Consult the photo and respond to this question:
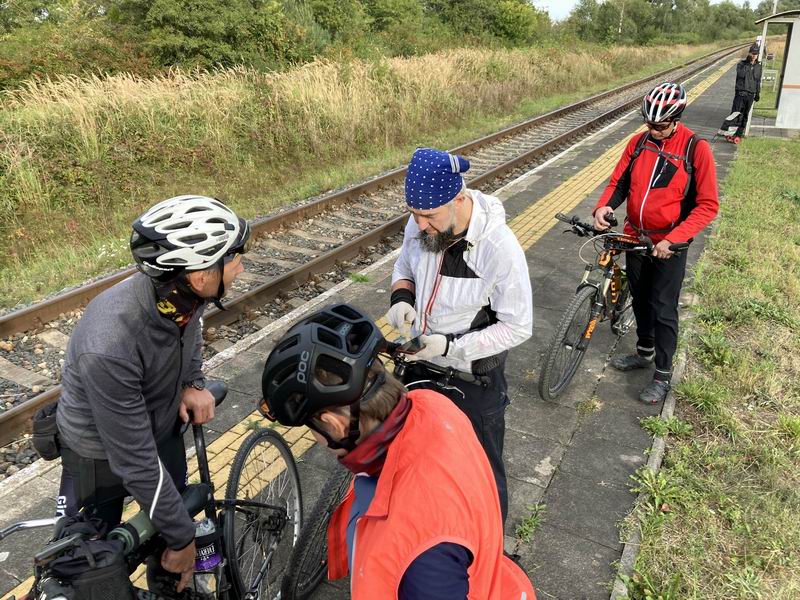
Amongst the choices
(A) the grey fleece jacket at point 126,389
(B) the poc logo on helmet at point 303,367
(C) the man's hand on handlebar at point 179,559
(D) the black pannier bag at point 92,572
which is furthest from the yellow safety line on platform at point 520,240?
(B) the poc logo on helmet at point 303,367

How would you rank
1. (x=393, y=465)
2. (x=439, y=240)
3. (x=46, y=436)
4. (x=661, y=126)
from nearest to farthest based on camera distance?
(x=393, y=465) < (x=46, y=436) < (x=439, y=240) < (x=661, y=126)

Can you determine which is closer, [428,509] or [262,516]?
[428,509]

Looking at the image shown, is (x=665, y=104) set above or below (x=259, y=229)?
above

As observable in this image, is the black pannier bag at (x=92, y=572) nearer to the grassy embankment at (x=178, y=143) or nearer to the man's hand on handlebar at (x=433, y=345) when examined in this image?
the man's hand on handlebar at (x=433, y=345)

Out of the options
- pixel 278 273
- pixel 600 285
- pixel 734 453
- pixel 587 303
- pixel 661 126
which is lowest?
pixel 734 453

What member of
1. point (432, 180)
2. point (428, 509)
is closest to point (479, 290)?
point (432, 180)

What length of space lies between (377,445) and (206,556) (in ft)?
4.59

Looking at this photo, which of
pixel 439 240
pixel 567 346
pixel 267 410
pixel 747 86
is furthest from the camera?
pixel 747 86

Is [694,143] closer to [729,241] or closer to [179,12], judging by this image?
[729,241]

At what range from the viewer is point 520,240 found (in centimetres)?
866

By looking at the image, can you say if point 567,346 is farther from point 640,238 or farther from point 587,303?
point 640,238

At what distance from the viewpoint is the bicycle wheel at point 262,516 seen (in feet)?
9.53

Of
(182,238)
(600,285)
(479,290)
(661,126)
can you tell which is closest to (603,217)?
(600,285)

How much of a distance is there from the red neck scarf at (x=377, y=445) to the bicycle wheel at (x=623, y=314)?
4278 millimetres
